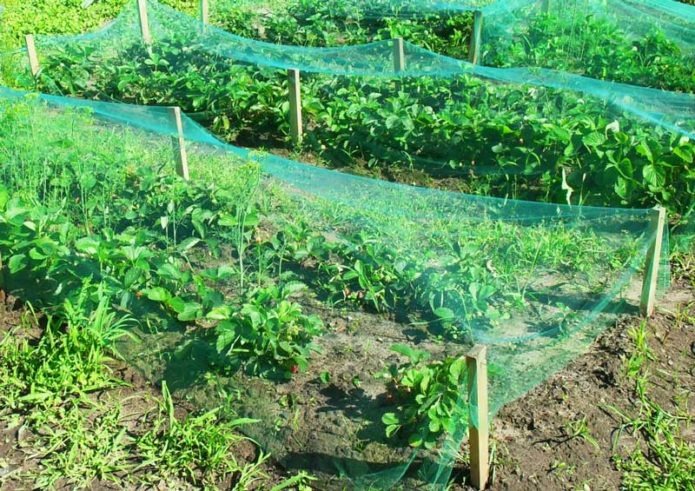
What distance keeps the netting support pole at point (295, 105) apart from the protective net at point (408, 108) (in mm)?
43

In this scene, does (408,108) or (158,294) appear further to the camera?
(408,108)

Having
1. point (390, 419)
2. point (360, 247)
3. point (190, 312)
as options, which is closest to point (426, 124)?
point (360, 247)

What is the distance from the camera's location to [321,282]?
168 inches

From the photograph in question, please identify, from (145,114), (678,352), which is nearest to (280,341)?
(678,352)

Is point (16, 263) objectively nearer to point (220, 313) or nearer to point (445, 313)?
point (220, 313)

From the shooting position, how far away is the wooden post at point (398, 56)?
6930mm

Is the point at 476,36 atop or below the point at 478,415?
atop

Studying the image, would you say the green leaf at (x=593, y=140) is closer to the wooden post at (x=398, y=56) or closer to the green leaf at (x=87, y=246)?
the wooden post at (x=398, y=56)

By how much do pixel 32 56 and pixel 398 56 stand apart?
3.09m

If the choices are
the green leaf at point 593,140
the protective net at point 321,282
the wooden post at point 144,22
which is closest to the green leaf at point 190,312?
the protective net at point 321,282

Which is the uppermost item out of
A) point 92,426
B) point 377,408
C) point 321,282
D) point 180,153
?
point 180,153

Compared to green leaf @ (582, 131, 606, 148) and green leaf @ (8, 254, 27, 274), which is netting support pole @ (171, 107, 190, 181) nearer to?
green leaf @ (8, 254, 27, 274)

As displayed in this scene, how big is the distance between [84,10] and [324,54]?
4.43 metres

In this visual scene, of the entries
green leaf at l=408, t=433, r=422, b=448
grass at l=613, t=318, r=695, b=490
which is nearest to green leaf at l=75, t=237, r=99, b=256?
green leaf at l=408, t=433, r=422, b=448
